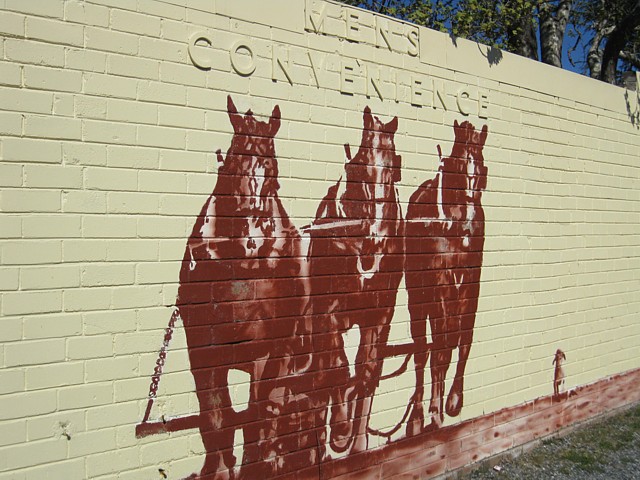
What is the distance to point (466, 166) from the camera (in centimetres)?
518

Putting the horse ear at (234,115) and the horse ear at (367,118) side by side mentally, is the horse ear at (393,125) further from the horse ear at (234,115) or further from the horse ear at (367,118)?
the horse ear at (234,115)

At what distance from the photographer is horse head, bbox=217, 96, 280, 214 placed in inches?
150

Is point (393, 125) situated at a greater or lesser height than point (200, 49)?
lesser

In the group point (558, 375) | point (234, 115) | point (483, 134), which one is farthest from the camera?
point (558, 375)

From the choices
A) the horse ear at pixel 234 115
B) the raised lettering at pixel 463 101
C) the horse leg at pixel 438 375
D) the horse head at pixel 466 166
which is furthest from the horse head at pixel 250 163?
the horse leg at pixel 438 375

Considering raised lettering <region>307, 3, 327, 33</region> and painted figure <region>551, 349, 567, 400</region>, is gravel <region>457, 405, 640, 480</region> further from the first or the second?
raised lettering <region>307, 3, 327, 33</region>

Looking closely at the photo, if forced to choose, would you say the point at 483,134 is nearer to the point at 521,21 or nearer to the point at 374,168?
the point at 374,168

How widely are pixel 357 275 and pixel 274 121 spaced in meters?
1.26

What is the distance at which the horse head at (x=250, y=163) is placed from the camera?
12.5ft

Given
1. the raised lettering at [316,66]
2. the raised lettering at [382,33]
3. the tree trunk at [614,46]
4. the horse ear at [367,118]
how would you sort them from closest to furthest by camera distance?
the raised lettering at [316,66] → the horse ear at [367,118] → the raised lettering at [382,33] → the tree trunk at [614,46]

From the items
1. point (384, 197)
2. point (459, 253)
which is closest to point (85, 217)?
point (384, 197)

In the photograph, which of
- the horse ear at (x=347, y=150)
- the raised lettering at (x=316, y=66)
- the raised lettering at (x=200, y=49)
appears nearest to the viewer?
the raised lettering at (x=200, y=49)

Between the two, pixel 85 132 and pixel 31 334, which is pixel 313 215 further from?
pixel 31 334

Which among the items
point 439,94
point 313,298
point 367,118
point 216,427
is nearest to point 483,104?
point 439,94
